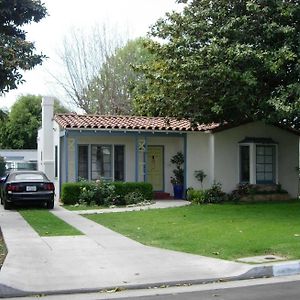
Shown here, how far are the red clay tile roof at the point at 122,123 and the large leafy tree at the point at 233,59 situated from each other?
389 cm

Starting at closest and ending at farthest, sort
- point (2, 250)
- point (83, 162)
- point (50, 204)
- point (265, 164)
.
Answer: point (2, 250) → point (50, 204) → point (265, 164) → point (83, 162)

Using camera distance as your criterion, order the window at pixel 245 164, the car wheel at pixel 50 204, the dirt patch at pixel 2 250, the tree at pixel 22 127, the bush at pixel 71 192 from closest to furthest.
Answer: the dirt patch at pixel 2 250 → the car wheel at pixel 50 204 → the bush at pixel 71 192 → the window at pixel 245 164 → the tree at pixel 22 127

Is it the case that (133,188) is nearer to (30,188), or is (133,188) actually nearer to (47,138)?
(30,188)

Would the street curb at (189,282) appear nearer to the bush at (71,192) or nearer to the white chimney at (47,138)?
the bush at (71,192)

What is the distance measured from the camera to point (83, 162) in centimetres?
2273

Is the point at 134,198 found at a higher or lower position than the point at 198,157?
lower

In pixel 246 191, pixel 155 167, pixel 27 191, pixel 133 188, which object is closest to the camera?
pixel 27 191

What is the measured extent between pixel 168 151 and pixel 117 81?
14010 mm

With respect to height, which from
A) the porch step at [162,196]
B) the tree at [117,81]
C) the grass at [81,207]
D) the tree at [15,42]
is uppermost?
the tree at [117,81]

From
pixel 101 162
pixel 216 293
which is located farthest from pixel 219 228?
pixel 101 162

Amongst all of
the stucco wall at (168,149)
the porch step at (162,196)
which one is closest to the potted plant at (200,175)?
the porch step at (162,196)

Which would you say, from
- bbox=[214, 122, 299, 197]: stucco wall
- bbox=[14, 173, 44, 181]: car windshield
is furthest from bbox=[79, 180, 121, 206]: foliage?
bbox=[214, 122, 299, 197]: stucco wall

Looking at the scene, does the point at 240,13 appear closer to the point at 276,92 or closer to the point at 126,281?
the point at 276,92

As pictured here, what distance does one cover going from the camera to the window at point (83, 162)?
74.4 ft
